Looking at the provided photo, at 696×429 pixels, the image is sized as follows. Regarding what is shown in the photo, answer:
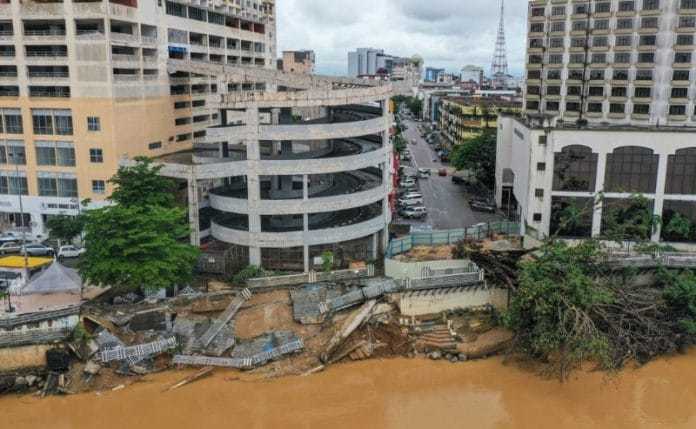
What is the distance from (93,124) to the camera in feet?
134

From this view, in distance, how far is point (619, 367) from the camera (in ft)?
92.9

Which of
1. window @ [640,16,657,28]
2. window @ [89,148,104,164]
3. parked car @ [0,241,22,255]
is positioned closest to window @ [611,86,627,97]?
window @ [640,16,657,28]

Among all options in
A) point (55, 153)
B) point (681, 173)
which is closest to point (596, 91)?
point (681, 173)

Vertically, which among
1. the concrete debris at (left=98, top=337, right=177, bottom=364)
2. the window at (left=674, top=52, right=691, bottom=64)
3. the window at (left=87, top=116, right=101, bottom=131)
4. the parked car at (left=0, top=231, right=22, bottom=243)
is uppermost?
the window at (left=674, top=52, right=691, bottom=64)

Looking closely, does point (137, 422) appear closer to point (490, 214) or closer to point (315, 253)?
point (315, 253)

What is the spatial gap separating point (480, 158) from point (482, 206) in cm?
1034

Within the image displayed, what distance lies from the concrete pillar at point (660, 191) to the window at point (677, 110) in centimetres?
2395

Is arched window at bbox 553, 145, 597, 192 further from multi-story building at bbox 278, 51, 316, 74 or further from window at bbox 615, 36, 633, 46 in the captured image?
multi-story building at bbox 278, 51, 316, 74

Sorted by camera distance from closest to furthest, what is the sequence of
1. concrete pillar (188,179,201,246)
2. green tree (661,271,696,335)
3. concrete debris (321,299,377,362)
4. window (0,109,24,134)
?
1. concrete debris (321,299,377,362)
2. green tree (661,271,696,335)
3. concrete pillar (188,179,201,246)
4. window (0,109,24,134)

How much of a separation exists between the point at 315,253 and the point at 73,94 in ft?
66.0

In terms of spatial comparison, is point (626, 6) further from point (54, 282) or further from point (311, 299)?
point (54, 282)

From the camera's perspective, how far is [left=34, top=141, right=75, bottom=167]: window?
1652 inches

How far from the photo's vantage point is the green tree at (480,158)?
2411 inches

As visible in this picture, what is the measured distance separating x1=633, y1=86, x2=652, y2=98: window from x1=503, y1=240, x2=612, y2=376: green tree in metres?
35.8
